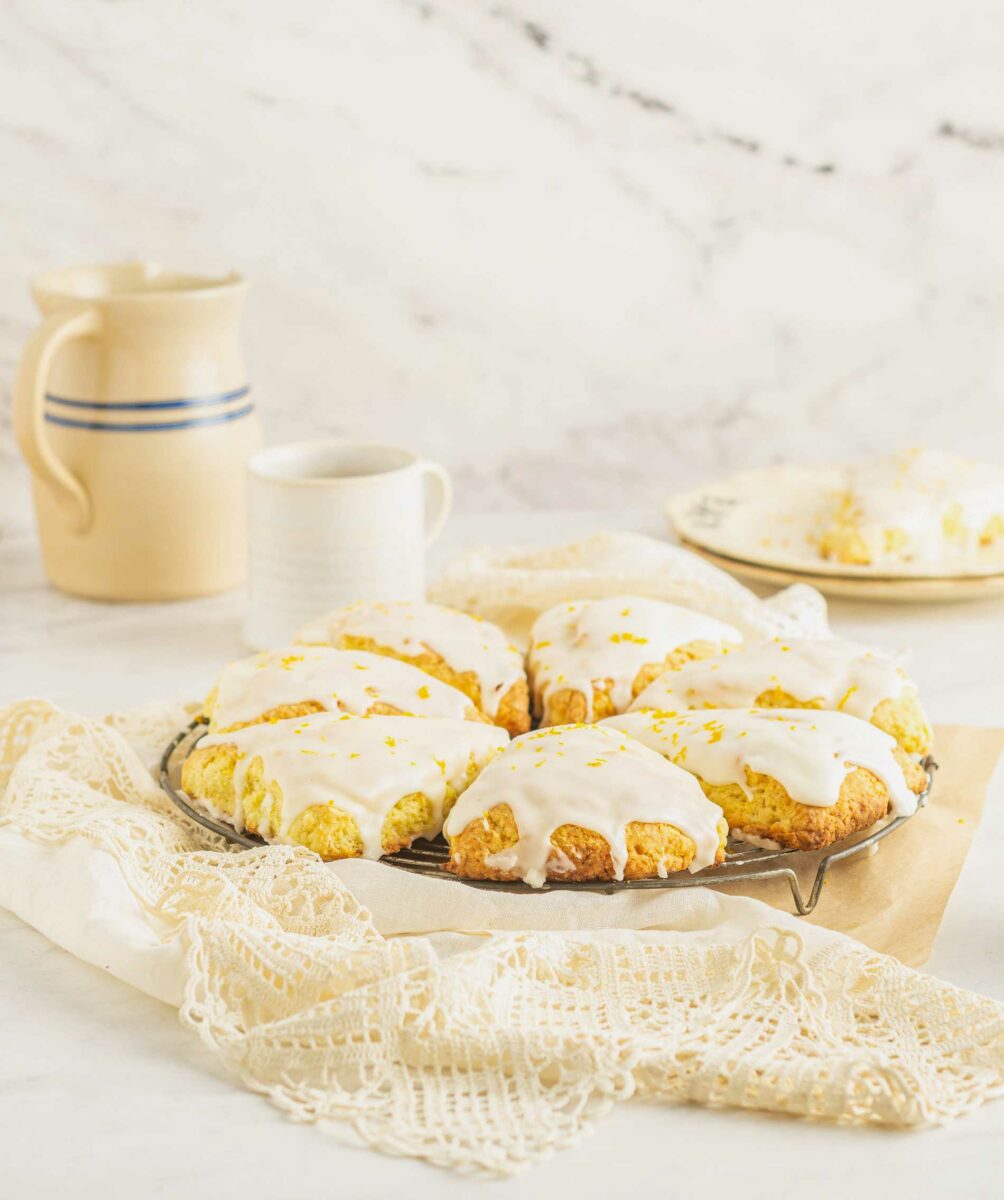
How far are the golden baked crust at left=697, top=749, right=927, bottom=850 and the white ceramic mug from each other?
1.84 ft

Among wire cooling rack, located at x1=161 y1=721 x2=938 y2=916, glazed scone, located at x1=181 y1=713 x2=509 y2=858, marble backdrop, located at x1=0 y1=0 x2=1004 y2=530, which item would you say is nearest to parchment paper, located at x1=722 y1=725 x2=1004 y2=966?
wire cooling rack, located at x1=161 y1=721 x2=938 y2=916

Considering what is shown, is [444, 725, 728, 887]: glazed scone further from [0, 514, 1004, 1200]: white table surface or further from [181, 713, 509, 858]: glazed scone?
[0, 514, 1004, 1200]: white table surface

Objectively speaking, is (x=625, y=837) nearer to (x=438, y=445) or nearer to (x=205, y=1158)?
(x=205, y=1158)

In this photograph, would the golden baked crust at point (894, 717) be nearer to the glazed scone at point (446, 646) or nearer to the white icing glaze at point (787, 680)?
the white icing glaze at point (787, 680)

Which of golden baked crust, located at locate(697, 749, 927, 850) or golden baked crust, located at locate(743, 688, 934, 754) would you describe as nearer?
golden baked crust, located at locate(697, 749, 927, 850)

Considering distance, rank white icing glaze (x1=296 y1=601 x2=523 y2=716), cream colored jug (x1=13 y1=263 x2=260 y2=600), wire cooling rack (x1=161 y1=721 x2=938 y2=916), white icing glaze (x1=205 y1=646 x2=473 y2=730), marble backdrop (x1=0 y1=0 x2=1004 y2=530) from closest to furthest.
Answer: wire cooling rack (x1=161 y1=721 x2=938 y2=916) → white icing glaze (x1=205 y1=646 x2=473 y2=730) → white icing glaze (x1=296 y1=601 x2=523 y2=716) → cream colored jug (x1=13 y1=263 x2=260 y2=600) → marble backdrop (x1=0 y1=0 x2=1004 y2=530)

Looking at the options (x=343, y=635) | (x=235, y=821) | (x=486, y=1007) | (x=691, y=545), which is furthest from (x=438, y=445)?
(x=486, y=1007)

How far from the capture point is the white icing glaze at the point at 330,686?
1.15m

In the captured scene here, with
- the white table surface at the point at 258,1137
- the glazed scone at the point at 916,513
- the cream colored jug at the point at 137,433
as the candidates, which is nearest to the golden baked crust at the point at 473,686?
the white table surface at the point at 258,1137

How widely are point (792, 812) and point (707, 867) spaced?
0.23 feet

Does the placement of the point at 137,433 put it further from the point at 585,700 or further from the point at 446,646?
the point at 585,700

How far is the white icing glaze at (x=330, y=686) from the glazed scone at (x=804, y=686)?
0.15 metres

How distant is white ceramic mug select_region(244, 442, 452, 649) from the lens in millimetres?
1501

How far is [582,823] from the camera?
3.17 feet
